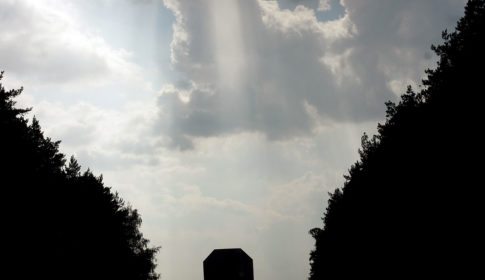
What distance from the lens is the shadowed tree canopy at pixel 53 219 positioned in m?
30.0

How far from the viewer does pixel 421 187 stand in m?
32.3

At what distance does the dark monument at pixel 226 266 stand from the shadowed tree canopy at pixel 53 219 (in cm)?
781

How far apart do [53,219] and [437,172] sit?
2417cm

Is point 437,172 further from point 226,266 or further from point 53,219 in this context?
point 226,266

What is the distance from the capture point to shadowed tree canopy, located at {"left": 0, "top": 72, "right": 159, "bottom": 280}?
98.3ft

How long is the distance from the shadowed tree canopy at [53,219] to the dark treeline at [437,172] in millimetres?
21114

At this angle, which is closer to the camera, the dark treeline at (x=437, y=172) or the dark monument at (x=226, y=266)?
the dark treeline at (x=437, y=172)

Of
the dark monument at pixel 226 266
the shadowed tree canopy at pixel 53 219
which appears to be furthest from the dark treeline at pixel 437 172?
the dark monument at pixel 226 266

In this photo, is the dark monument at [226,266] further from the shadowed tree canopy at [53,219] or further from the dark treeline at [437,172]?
the dark treeline at [437,172]

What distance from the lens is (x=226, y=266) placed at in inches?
3145

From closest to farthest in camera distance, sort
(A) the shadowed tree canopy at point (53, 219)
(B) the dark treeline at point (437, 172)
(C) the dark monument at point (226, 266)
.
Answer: (B) the dark treeline at point (437, 172) < (A) the shadowed tree canopy at point (53, 219) < (C) the dark monument at point (226, 266)

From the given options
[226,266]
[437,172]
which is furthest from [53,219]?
[226,266]

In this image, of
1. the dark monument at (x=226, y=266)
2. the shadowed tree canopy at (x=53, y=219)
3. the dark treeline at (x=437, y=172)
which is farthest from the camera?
the dark monument at (x=226, y=266)

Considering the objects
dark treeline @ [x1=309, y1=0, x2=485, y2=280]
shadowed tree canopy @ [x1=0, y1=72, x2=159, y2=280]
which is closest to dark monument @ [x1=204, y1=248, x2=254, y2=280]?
shadowed tree canopy @ [x1=0, y1=72, x2=159, y2=280]
